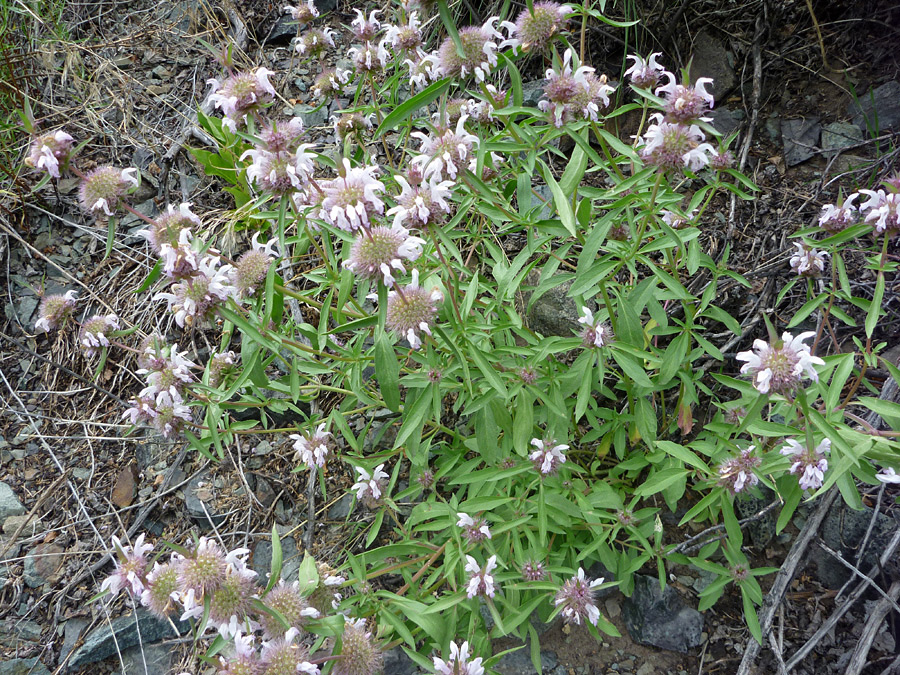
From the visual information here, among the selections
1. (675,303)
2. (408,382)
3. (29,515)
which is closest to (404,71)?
(408,382)

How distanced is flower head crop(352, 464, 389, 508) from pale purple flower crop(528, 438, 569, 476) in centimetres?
81

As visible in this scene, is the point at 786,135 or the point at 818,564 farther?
the point at 786,135

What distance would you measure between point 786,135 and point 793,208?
683 mm

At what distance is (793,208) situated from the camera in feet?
13.4

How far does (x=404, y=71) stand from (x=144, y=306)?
2.68m

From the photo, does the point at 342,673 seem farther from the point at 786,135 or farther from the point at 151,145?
the point at 151,145

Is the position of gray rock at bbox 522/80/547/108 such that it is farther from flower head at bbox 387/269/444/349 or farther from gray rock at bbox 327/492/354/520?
gray rock at bbox 327/492/354/520

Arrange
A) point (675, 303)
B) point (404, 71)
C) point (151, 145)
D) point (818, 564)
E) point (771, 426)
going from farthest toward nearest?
point (151, 145), point (675, 303), point (404, 71), point (818, 564), point (771, 426)

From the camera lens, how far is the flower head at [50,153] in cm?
257

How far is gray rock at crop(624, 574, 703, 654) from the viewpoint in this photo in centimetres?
315

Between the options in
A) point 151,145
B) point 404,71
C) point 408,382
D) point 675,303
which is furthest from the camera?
point 151,145

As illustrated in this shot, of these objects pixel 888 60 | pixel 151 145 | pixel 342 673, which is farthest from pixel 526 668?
pixel 151 145

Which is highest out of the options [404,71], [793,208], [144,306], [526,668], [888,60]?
[404,71]

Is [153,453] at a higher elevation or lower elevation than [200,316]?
lower
